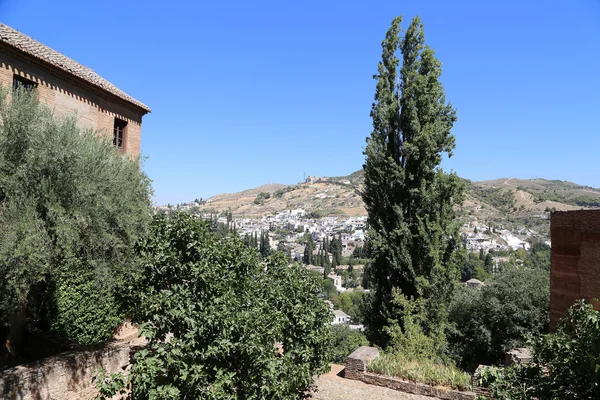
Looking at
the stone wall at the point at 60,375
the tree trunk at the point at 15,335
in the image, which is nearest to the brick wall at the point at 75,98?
the tree trunk at the point at 15,335

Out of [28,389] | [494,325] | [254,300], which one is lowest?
[494,325]

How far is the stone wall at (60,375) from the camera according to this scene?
7180mm

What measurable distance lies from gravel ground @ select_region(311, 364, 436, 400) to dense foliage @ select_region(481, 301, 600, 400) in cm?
439

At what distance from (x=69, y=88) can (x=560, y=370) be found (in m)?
15.5

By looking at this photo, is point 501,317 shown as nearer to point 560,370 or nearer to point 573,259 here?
point 573,259

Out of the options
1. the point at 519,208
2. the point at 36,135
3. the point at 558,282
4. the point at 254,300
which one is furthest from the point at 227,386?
the point at 519,208

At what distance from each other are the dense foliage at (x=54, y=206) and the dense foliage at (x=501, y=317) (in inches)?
603

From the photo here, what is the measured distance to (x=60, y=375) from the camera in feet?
26.6

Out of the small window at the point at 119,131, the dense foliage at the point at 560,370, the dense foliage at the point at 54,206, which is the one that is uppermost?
the small window at the point at 119,131

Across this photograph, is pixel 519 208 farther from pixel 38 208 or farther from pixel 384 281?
pixel 38 208

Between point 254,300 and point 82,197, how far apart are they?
4.54 meters

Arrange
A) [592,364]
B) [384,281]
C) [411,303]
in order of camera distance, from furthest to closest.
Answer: [384,281], [411,303], [592,364]

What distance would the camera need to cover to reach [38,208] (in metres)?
7.73

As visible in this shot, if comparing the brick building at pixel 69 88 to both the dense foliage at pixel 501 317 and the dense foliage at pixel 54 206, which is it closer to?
the dense foliage at pixel 54 206
